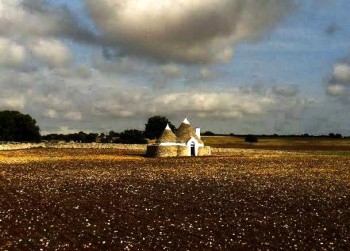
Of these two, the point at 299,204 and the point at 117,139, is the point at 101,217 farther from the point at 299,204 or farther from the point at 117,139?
the point at 117,139

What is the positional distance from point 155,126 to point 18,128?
155ft

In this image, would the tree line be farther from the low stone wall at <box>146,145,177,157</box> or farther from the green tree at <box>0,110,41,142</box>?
the low stone wall at <box>146,145,177,157</box>

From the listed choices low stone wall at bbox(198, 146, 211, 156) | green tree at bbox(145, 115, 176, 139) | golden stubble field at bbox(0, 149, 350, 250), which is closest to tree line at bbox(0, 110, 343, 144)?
green tree at bbox(145, 115, 176, 139)

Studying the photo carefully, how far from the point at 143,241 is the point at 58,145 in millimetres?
99558

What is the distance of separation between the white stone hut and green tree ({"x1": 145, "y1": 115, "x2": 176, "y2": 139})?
83955 millimetres

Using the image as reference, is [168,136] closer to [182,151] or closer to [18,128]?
[182,151]

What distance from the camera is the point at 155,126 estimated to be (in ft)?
535

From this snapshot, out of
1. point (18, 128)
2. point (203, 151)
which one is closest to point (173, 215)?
point (203, 151)

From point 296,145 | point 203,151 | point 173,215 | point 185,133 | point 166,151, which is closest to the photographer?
point 173,215

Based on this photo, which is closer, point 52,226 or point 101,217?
point 52,226

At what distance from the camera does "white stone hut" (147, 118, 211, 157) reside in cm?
7488

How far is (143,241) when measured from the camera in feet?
51.9

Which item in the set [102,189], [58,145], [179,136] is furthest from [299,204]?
[58,145]

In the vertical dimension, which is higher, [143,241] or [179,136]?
[179,136]
